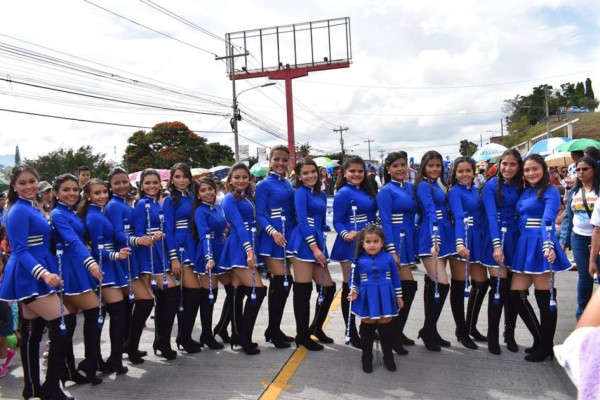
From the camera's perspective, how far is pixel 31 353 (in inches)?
171

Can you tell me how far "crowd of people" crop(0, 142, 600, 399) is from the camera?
4812 mm

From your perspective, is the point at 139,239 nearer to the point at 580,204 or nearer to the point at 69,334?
the point at 69,334

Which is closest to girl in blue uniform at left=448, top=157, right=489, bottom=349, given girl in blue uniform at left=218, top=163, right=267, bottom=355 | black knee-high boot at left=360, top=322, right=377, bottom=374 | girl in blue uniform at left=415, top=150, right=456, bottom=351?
girl in blue uniform at left=415, top=150, right=456, bottom=351

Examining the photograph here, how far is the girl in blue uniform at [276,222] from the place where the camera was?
17.9 feet

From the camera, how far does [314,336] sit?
19.1ft

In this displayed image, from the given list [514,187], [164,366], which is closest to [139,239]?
[164,366]

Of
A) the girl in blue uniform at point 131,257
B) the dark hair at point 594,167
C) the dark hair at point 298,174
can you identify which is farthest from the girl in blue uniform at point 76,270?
the dark hair at point 594,167

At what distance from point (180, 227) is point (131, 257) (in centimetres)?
58

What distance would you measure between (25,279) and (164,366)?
5.32 feet

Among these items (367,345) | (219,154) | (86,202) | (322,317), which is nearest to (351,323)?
(322,317)

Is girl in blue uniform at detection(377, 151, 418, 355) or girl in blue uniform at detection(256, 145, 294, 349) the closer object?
girl in blue uniform at detection(377, 151, 418, 355)

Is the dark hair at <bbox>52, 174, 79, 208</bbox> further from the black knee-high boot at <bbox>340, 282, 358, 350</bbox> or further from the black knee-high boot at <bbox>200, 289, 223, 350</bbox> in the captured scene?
the black knee-high boot at <bbox>340, 282, 358, 350</bbox>

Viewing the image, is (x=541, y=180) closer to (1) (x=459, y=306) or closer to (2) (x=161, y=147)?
(1) (x=459, y=306)

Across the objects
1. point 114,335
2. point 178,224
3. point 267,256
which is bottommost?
point 114,335
